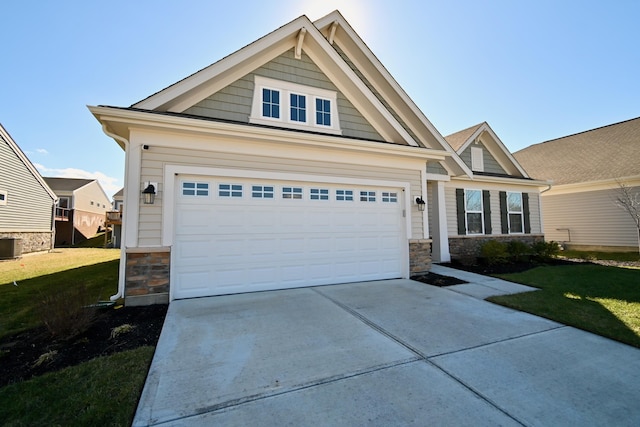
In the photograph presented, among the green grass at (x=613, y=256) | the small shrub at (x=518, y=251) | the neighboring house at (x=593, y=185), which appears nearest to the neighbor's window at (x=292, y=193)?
the small shrub at (x=518, y=251)

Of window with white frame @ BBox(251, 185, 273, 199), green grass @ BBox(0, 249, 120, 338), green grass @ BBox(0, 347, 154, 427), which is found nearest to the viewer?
green grass @ BBox(0, 347, 154, 427)

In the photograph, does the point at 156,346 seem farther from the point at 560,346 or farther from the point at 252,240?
the point at 560,346

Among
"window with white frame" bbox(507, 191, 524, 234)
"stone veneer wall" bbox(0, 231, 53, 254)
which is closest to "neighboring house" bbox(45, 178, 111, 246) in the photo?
"stone veneer wall" bbox(0, 231, 53, 254)

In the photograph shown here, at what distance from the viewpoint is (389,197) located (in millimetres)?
7902

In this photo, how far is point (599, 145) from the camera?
16172mm

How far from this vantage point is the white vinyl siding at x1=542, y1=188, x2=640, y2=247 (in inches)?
539

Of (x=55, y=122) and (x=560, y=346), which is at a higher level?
(x=55, y=122)

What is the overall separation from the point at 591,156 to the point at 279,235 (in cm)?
1918

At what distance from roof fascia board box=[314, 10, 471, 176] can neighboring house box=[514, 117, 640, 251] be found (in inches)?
424

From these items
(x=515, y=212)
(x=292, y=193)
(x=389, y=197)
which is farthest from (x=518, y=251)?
(x=292, y=193)

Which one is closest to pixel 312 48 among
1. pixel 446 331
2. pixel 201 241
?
pixel 201 241

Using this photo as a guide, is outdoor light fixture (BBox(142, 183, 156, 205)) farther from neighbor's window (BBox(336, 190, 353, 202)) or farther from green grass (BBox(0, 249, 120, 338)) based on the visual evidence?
neighbor's window (BBox(336, 190, 353, 202))

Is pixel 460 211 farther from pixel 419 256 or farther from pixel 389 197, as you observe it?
pixel 389 197

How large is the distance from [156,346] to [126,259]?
8.06 ft
